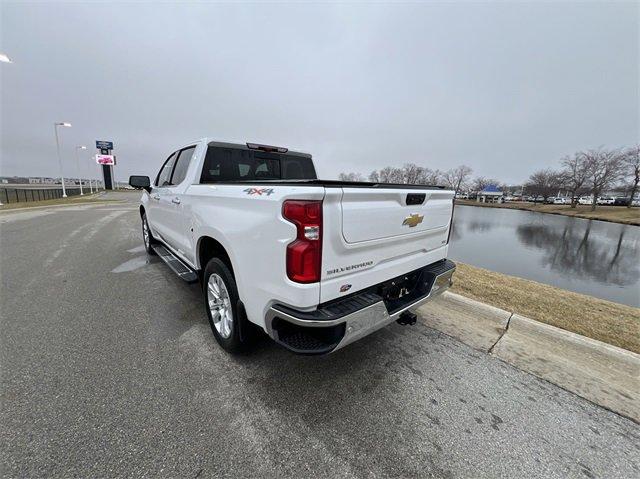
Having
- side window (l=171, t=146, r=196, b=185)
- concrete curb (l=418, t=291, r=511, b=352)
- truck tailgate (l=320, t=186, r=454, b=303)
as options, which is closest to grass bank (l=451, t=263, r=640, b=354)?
concrete curb (l=418, t=291, r=511, b=352)

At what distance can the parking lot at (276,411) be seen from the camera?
173cm

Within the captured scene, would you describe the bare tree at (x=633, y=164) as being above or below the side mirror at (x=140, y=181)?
above

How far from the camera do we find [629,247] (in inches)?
686

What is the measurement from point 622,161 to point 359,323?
68168mm

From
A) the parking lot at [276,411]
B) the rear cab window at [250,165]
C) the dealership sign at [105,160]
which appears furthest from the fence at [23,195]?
the parking lot at [276,411]

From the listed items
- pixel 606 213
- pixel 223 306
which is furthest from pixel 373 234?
pixel 606 213

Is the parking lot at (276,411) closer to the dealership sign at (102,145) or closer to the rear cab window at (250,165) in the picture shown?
the rear cab window at (250,165)

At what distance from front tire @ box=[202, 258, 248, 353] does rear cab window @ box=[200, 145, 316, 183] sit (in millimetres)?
1217

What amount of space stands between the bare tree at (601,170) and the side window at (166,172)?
65691mm

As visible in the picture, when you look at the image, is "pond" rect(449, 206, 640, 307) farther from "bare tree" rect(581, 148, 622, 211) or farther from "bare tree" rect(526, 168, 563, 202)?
"bare tree" rect(526, 168, 563, 202)

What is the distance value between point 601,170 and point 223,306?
69478 mm

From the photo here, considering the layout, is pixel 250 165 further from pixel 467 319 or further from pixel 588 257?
pixel 588 257

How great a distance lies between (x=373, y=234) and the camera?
2.10 meters

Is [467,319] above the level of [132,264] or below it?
above
